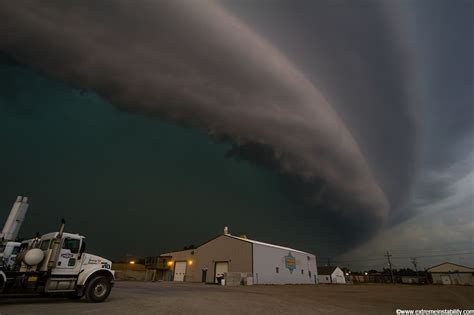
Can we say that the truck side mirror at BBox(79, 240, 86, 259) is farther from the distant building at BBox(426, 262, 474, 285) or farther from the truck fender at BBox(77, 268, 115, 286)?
the distant building at BBox(426, 262, 474, 285)

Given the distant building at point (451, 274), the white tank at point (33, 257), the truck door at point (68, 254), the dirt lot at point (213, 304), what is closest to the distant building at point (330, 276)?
the distant building at point (451, 274)

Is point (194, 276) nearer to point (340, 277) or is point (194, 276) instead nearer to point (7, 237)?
point (7, 237)

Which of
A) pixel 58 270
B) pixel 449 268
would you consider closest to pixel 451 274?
pixel 449 268

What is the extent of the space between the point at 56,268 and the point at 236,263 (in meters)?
34.9

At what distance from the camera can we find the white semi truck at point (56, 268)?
11827mm

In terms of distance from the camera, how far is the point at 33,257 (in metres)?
12.4

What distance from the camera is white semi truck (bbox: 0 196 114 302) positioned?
11.8m

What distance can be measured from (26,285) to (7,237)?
6707 mm

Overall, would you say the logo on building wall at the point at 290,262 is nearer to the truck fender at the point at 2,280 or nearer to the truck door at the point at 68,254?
the truck door at the point at 68,254

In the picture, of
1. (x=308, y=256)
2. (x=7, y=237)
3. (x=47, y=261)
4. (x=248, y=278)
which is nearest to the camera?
(x=47, y=261)

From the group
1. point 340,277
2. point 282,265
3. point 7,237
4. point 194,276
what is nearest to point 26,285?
point 7,237

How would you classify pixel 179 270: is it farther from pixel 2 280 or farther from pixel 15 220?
pixel 2 280

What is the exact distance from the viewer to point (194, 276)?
159 ft

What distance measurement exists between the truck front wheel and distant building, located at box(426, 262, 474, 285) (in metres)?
105
